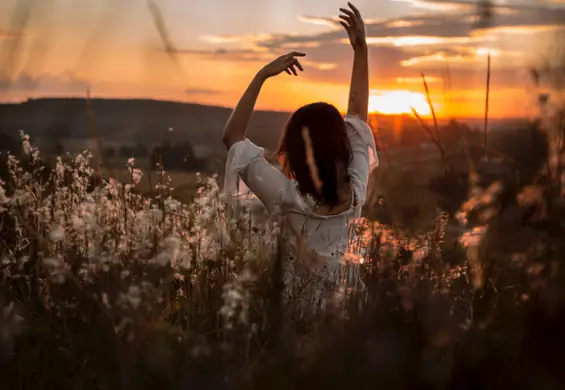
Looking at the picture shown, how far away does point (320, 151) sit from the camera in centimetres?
396

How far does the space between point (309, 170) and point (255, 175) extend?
0.96 feet

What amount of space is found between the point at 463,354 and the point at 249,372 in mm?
528

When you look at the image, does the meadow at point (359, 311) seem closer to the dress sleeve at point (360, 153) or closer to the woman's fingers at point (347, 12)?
the dress sleeve at point (360, 153)

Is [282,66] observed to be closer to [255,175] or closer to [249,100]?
[249,100]

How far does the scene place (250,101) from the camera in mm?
4160

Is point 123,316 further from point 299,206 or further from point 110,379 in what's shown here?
point 299,206

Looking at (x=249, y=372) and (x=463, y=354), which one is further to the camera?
(x=249, y=372)

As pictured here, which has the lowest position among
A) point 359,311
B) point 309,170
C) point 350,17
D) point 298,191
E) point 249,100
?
point 359,311

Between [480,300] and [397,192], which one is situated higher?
[397,192]

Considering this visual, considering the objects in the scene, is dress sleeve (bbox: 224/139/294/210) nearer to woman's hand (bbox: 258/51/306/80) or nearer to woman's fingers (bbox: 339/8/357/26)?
woman's hand (bbox: 258/51/306/80)

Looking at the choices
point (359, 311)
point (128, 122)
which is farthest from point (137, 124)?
point (359, 311)

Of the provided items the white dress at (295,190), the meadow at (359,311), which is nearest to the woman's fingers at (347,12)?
the white dress at (295,190)

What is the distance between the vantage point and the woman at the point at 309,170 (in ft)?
12.9

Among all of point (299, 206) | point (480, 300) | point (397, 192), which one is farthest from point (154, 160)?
point (480, 300)
